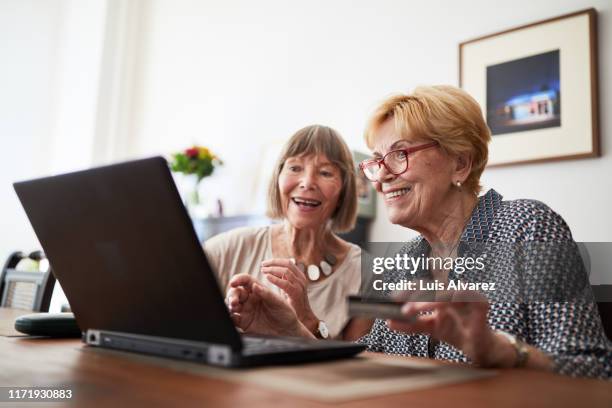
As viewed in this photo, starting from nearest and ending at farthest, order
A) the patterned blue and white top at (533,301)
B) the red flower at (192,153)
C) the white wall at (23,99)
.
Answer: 1. the patterned blue and white top at (533,301)
2. the red flower at (192,153)
3. the white wall at (23,99)

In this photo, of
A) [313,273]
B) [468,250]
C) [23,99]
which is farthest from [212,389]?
[23,99]

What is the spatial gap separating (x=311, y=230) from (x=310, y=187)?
168 mm

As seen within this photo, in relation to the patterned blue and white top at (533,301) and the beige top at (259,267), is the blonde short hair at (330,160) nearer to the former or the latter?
the beige top at (259,267)

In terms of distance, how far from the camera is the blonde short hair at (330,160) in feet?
6.31

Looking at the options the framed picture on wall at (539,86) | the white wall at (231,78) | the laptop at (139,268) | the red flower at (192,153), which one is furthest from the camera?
the red flower at (192,153)

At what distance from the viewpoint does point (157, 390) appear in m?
0.52

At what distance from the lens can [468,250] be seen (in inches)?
46.9

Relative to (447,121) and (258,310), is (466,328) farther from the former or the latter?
(447,121)

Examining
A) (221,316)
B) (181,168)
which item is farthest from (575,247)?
(181,168)

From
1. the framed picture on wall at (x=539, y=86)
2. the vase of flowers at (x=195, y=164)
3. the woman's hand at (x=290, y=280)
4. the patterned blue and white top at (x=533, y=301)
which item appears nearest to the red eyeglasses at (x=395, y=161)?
the patterned blue and white top at (x=533, y=301)

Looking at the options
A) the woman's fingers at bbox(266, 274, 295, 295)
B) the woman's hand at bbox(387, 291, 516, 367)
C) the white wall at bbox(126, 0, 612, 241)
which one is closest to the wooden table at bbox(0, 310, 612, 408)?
the woman's hand at bbox(387, 291, 516, 367)

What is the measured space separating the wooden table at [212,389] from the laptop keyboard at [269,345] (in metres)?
0.11

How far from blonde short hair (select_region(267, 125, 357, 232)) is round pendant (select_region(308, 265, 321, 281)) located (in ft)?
0.77

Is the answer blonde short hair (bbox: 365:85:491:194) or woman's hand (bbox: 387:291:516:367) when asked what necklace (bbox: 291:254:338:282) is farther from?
woman's hand (bbox: 387:291:516:367)
